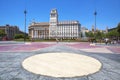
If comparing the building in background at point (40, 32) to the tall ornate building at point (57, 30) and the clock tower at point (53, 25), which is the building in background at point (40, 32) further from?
the clock tower at point (53, 25)

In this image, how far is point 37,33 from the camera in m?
136

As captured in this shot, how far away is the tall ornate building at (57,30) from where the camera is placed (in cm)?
→ 13038

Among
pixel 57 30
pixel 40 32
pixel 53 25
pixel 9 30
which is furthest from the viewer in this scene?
pixel 40 32

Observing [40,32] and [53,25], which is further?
[40,32]

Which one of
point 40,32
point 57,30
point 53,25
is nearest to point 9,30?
point 40,32

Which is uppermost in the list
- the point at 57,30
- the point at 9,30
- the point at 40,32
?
the point at 57,30

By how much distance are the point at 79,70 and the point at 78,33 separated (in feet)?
415

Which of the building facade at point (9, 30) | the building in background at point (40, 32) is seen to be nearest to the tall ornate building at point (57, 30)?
the building in background at point (40, 32)

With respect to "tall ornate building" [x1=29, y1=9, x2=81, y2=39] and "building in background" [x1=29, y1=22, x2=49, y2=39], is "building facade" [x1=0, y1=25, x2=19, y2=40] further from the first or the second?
"tall ornate building" [x1=29, y1=9, x2=81, y2=39]

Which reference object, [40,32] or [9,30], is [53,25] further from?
[9,30]

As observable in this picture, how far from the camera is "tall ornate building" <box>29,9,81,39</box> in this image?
13038cm

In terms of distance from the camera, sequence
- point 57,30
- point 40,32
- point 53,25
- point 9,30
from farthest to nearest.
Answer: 1. point 40,32
2. point 57,30
3. point 53,25
4. point 9,30

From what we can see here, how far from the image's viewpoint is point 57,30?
134000mm

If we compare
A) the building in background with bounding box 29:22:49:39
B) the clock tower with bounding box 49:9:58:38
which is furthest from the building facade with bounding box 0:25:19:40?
the clock tower with bounding box 49:9:58:38
